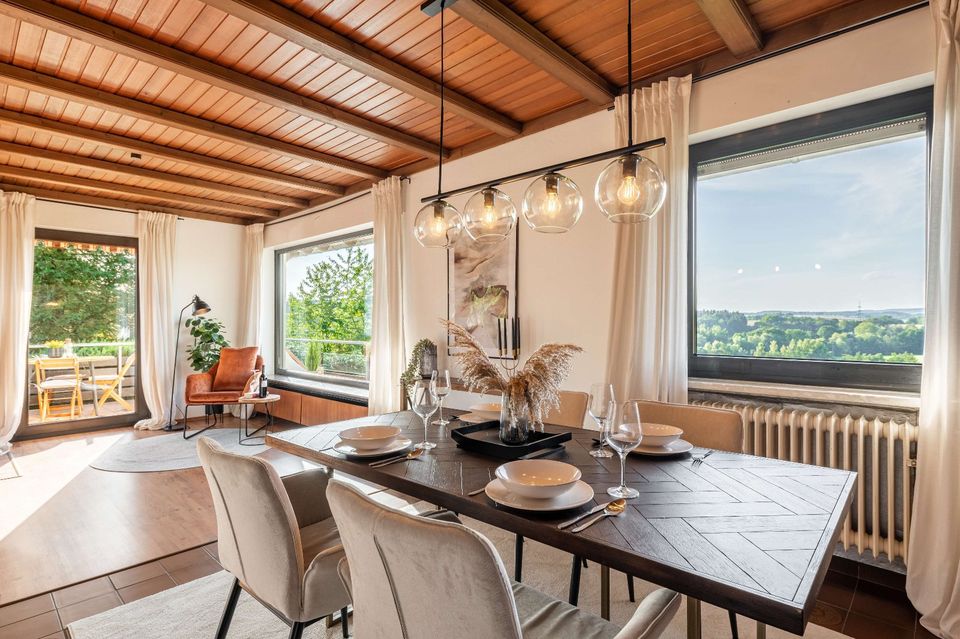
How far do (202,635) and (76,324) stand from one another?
503 cm

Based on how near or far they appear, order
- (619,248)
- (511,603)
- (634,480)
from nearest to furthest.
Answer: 1. (511,603)
2. (634,480)
3. (619,248)

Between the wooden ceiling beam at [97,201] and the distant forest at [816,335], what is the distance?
5926 millimetres

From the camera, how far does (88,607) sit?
2.15 m

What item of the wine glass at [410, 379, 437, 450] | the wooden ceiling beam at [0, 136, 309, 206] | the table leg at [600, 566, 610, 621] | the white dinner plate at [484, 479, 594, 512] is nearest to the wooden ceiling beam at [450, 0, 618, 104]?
the wine glass at [410, 379, 437, 450]

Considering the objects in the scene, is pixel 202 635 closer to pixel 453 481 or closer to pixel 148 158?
pixel 453 481

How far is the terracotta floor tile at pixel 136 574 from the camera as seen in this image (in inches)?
93.0

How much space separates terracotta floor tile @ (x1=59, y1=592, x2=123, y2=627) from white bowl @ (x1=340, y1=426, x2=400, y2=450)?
1383 mm

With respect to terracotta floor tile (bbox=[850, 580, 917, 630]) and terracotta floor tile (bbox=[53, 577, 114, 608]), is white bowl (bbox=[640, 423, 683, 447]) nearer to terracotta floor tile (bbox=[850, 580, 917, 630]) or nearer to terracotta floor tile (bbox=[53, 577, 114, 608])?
terracotta floor tile (bbox=[850, 580, 917, 630])

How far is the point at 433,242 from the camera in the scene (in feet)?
7.57

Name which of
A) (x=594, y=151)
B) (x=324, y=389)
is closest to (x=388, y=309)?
(x=324, y=389)

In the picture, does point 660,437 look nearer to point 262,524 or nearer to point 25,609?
point 262,524

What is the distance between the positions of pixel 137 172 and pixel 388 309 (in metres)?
2.58

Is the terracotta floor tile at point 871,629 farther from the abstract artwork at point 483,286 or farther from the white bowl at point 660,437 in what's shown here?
the abstract artwork at point 483,286

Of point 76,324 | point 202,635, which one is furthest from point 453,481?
point 76,324
